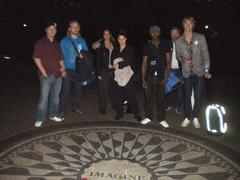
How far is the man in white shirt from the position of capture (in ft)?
27.6

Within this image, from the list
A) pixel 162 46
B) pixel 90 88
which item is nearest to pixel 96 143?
pixel 162 46

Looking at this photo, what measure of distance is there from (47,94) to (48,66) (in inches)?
23.7

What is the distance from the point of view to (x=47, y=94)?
789 centimetres

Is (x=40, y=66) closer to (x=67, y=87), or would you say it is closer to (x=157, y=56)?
(x=67, y=87)

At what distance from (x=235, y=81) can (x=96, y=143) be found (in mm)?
6896

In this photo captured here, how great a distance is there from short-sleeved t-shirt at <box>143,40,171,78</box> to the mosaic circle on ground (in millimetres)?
1302

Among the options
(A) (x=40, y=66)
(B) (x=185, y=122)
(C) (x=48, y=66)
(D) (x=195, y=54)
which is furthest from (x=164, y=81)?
(A) (x=40, y=66)

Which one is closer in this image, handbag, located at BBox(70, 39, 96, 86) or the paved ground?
the paved ground

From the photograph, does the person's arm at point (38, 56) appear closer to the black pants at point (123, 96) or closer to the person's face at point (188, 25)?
the black pants at point (123, 96)

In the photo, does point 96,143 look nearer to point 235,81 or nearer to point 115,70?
point 115,70

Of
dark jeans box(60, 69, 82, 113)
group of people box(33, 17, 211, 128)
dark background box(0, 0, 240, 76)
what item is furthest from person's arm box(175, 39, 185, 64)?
dark background box(0, 0, 240, 76)

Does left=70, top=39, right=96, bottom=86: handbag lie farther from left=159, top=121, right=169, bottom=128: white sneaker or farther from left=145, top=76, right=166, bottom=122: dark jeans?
left=159, top=121, right=169, bottom=128: white sneaker

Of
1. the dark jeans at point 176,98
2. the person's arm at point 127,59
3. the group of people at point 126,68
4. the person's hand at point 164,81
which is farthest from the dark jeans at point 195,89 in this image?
the person's arm at point 127,59

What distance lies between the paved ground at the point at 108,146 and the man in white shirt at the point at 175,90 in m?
0.34
